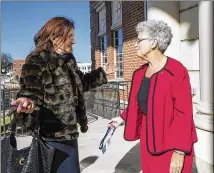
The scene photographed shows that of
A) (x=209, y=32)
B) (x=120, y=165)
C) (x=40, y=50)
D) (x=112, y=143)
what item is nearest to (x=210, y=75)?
(x=209, y=32)

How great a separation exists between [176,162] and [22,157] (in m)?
1.15

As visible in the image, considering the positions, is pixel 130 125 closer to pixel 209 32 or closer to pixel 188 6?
pixel 209 32

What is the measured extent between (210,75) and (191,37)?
3.77ft

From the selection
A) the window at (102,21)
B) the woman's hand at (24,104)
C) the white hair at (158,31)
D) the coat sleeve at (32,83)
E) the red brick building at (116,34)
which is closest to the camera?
the woman's hand at (24,104)

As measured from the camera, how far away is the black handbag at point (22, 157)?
252cm

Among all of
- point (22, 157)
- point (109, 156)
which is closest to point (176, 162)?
point (22, 157)

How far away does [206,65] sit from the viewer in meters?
4.58

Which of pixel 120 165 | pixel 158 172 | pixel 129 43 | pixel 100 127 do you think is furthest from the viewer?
pixel 129 43

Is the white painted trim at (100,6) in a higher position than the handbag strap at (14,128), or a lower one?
higher

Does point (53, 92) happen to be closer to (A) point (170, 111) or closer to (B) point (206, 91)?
(A) point (170, 111)

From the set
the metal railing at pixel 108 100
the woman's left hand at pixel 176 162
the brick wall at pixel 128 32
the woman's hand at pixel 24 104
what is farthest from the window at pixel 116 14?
the woman's hand at pixel 24 104

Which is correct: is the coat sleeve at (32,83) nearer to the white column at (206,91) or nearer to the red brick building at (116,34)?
the white column at (206,91)

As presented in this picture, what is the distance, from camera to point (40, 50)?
279 cm

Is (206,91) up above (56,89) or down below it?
below
